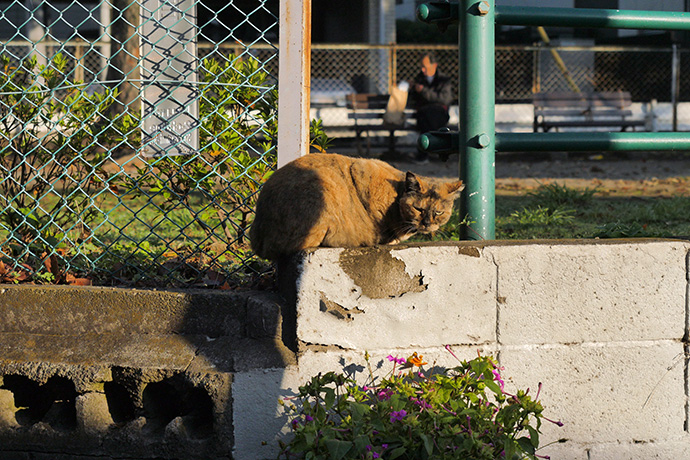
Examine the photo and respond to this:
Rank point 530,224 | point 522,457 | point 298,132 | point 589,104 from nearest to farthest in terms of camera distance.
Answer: point 522,457 → point 298,132 → point 530,224 → point 589,104

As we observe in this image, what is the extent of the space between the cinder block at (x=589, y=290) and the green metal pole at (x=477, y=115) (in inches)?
13.7

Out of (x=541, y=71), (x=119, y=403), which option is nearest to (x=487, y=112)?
(x=119, y=403)

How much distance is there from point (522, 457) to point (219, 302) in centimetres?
132

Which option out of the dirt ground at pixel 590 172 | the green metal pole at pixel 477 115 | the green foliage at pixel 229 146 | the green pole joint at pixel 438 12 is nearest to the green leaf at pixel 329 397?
the green metal pole at pixel 477 115

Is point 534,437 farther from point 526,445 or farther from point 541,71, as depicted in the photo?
point 541,71

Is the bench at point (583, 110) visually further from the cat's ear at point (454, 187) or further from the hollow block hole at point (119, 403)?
the hollow block hole at point (119, 403)

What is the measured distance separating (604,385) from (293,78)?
1825 mm

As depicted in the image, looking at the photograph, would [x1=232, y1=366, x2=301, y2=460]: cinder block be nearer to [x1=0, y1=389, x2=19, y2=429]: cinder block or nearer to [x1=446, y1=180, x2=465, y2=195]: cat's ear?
[x1=0, y1=389, x2=19, y2=429]: cinder block

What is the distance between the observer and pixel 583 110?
1590cm

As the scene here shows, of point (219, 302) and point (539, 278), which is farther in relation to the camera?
point (219, 302)

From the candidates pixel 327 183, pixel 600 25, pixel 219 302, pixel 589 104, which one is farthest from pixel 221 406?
pixel 589 104

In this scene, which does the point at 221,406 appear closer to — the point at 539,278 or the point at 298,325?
the point at 298,325

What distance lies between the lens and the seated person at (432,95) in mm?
13602

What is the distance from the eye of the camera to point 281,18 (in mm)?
3066
